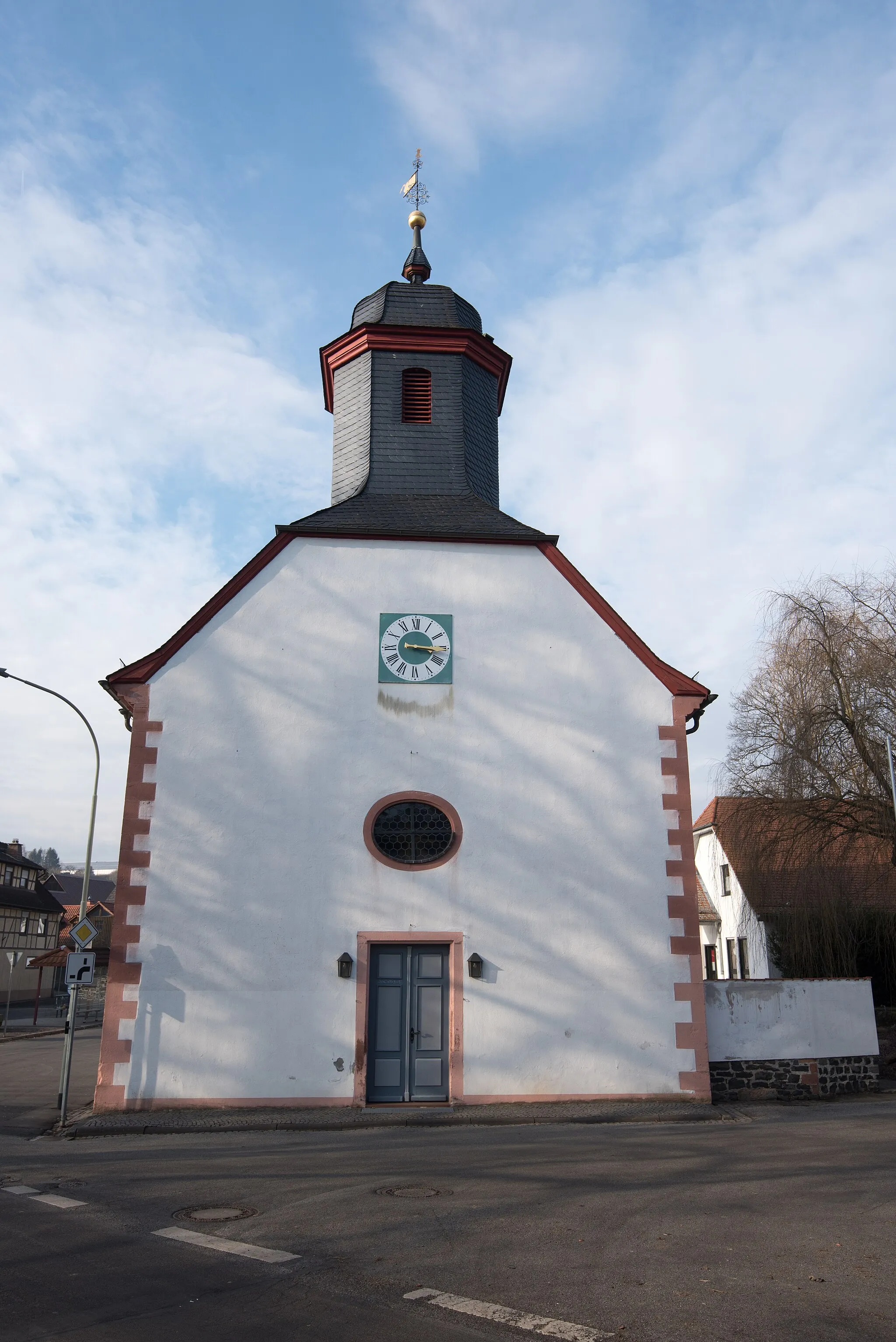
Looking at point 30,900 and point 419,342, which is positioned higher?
point 419,342

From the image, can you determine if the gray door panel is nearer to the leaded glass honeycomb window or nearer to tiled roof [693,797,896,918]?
the leaded glass honeycomb window

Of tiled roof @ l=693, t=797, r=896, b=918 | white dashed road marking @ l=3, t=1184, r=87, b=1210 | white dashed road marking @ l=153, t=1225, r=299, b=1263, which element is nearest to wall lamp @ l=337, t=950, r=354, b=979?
white dashed road marking @ l=3, t=1184, r=87, b=1210

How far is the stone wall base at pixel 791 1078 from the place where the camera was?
13672mm

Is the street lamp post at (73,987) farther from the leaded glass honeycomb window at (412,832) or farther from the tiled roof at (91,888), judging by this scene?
the tiled roof at (91,888)

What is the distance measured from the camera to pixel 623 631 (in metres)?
14.5

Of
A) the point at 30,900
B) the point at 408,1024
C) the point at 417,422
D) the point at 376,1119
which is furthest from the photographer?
the point at 30,900

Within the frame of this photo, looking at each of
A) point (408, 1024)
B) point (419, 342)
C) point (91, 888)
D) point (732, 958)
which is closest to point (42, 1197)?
point (408, 1024)

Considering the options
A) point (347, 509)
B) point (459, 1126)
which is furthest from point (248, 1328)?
point (347, 509)

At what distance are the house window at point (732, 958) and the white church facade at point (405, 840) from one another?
819 inches

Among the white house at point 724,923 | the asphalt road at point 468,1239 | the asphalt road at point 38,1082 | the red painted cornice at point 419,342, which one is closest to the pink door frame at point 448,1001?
the asphalt road at point 468,1239

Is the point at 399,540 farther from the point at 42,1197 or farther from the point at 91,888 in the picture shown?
the point at 91,888

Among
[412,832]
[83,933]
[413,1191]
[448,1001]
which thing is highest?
[412,832]

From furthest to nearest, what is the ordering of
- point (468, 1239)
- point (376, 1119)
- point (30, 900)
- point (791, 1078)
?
1. point (30, 900)
2. point (791, 1078)
3. point (376, 1119)
4. point (468, 1239)

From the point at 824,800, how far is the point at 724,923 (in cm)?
1828
